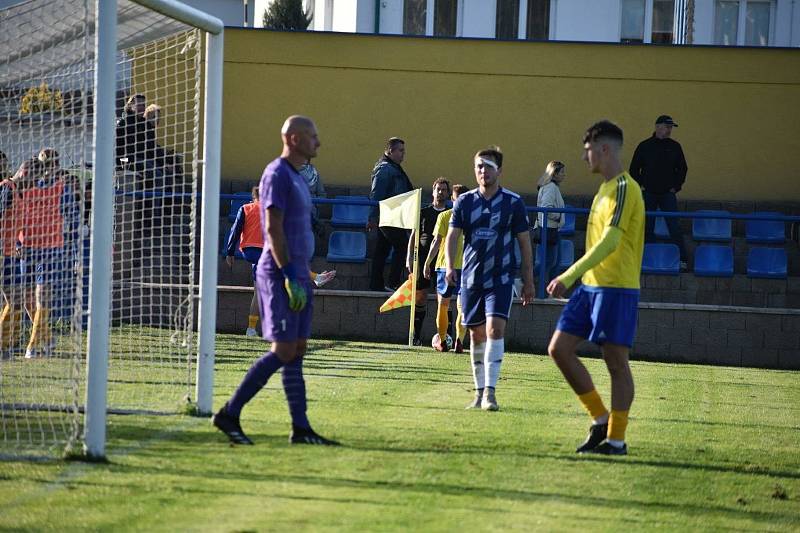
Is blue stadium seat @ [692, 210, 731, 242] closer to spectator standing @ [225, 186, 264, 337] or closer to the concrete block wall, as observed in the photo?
the concrete block wall

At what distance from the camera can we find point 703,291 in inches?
720

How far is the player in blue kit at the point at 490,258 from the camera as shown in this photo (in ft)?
32.1

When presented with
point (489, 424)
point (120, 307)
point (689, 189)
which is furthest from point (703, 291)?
point (489, 424)

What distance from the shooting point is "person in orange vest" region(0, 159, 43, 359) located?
11.3 metres

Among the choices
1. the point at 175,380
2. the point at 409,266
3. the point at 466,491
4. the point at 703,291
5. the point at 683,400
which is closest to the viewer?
the point at 466,491

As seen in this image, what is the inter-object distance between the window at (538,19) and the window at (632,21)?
1.62 m

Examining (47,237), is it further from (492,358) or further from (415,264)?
(415,264)

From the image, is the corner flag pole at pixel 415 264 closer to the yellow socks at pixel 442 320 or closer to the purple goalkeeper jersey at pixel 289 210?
the yellow socks at pixel 442 320

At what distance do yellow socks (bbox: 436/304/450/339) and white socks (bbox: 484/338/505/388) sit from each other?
17.8 feet

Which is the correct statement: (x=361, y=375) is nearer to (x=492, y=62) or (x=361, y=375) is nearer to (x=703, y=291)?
(x=703, y=291)

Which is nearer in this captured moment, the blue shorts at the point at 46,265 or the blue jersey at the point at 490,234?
the blue jersey at the point at 490,234

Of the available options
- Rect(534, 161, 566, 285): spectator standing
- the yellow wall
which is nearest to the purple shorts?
Rect(534, 161, 566, 285): spectator standing

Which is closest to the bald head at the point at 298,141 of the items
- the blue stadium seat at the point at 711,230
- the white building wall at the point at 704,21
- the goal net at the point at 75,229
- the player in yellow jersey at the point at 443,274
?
the goal net at the point at 75,229

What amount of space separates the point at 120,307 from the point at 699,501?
8.05m
